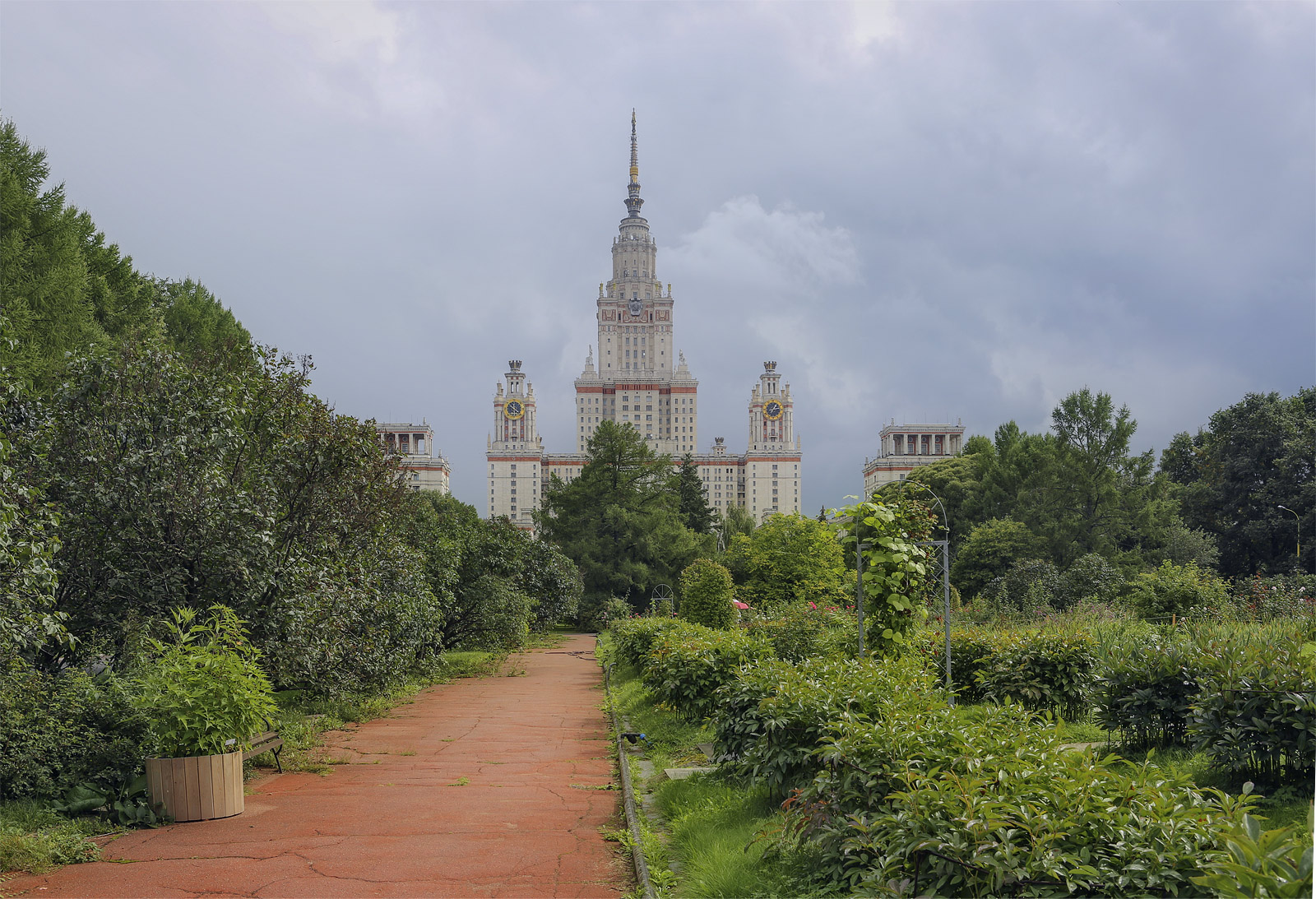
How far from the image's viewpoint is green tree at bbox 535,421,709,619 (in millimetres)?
49562

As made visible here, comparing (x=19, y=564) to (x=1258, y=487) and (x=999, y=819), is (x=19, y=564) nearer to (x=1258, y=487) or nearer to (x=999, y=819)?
(x=999, y=819)

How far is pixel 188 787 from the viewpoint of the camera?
7387 millimetres

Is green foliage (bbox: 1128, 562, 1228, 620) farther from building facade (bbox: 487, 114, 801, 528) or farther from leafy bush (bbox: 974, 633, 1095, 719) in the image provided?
building facade (bbox: 487, 114, 801, 528)

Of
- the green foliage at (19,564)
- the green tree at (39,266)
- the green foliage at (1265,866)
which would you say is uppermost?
the green tree at (39,266)

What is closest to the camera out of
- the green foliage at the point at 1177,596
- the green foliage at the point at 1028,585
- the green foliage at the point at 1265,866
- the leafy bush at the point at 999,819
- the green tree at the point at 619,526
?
the green foliage at the point at 1265,866

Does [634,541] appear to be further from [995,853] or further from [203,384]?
[995,853]

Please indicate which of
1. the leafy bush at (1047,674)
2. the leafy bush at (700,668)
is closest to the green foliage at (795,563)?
the leafy bush at (700,668)

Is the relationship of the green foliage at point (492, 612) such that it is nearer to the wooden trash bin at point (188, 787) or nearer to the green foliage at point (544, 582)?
the green foliage at point (544, 582)

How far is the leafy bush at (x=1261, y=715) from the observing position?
575 cm

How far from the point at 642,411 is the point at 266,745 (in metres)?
134

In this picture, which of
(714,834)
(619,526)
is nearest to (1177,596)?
(714,834)

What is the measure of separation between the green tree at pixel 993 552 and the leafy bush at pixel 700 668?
2926cm

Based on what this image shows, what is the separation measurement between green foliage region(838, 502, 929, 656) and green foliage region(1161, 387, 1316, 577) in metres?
32.9

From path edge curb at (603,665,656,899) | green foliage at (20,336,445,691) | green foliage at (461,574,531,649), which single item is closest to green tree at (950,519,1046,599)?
green foliage at (461,574,531,649)
